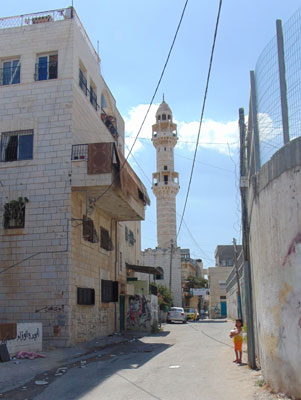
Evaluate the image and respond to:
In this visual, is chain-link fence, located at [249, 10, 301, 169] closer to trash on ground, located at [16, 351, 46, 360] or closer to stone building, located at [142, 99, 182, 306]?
trash on ground, located at [16, 351, 46, 360]

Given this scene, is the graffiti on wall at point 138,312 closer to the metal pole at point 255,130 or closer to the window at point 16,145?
the window at point 16,145

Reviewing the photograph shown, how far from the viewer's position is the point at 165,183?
57375mm

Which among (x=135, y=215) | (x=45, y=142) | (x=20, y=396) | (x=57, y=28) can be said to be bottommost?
(x=20, y=396)

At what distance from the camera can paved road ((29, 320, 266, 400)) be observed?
24.1 ft

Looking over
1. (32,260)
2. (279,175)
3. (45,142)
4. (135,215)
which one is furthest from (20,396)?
(135,215)

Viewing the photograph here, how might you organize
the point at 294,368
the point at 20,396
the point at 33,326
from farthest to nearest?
the point at 33,326 < the point at 20,396 < the point at 294,368

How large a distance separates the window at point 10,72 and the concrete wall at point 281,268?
1386 cm

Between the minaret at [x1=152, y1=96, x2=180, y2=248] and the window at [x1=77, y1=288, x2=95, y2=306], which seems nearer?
the window at [x1=77, y1=288, x2=95, y2=306]

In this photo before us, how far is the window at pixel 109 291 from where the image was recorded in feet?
64.6

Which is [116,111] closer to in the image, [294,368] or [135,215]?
[135,215]

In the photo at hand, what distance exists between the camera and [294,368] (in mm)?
5859

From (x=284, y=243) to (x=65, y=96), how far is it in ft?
42.6

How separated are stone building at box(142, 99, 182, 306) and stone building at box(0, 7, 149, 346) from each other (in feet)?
111

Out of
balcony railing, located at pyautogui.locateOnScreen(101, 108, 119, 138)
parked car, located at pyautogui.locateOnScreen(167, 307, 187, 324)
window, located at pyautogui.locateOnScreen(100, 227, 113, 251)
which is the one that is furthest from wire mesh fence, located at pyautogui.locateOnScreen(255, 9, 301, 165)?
parked car, located at pyautogui.locateOnScreen(167, 307, 187, 324)
